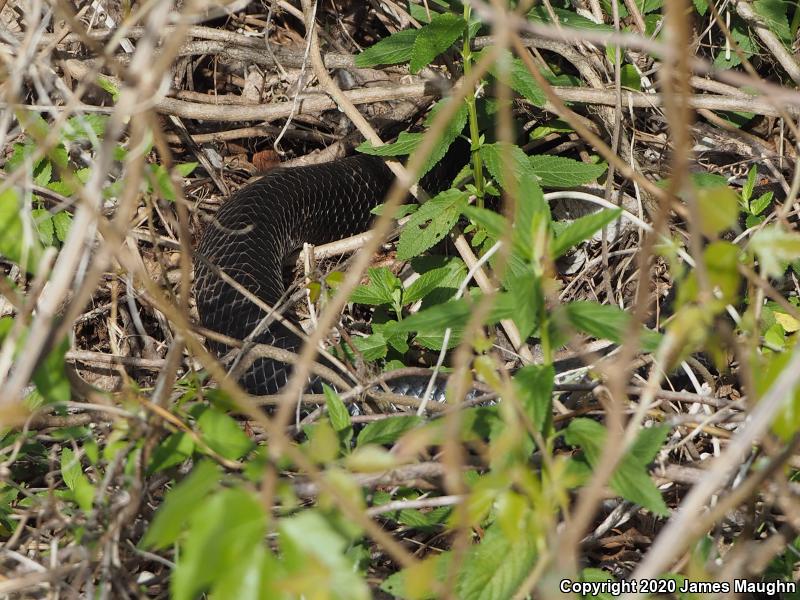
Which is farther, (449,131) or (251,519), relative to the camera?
(449,131)

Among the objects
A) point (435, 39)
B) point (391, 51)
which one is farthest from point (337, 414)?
point (391, 51)

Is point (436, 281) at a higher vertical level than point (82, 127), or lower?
lower

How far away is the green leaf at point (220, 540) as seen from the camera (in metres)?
1.01

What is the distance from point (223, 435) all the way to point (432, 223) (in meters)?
1.55

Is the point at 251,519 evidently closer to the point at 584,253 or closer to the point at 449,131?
the point at 449,131

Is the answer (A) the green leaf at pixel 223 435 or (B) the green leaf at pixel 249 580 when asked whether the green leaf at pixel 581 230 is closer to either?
(A) the green leaf at pixel 223 435

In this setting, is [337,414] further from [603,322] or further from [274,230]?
[274,230]

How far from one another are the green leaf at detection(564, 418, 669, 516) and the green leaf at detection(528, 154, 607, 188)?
4.52 ft

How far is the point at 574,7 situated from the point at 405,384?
176 centimetres

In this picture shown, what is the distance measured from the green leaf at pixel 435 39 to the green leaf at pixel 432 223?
1.57 ft

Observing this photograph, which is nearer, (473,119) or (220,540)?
(220,540)

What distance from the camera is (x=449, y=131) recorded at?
282 centimetres

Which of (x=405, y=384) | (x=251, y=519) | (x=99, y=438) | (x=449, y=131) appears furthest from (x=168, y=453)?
(x=449, y=131)

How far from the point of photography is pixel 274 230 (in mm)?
3672
